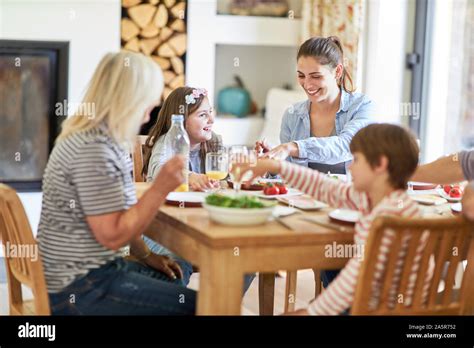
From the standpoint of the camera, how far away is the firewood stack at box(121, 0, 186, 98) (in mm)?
4898

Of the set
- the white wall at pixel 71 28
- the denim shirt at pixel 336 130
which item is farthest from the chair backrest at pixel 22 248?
the white wall at pixel 71 28

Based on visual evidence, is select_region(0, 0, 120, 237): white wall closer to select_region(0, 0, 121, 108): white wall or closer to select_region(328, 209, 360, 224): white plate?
select_region(0, 0, 121, 108): white wall

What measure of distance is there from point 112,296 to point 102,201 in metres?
0.26

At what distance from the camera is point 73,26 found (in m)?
4.66

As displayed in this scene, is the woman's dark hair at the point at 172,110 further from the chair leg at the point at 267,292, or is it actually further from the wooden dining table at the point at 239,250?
the wooden dining table at the point at 239,250

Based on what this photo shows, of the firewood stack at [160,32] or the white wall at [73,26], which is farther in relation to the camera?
the firewood stack at [160,32]

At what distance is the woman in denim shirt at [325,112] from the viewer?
3014 millimetres

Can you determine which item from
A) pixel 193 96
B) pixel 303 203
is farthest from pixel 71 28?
pixel 303 203

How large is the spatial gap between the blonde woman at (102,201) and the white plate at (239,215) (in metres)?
0.12

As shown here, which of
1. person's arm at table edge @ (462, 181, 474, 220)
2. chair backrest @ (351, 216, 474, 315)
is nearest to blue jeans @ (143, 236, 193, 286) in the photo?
chair backrest @ (351, 216, 474, 315)

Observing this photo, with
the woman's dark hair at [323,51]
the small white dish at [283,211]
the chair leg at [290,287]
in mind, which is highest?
the woman's dark hair at [323,51]

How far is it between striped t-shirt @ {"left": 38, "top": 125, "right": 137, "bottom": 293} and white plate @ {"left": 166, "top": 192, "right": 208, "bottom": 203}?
0.90ft
